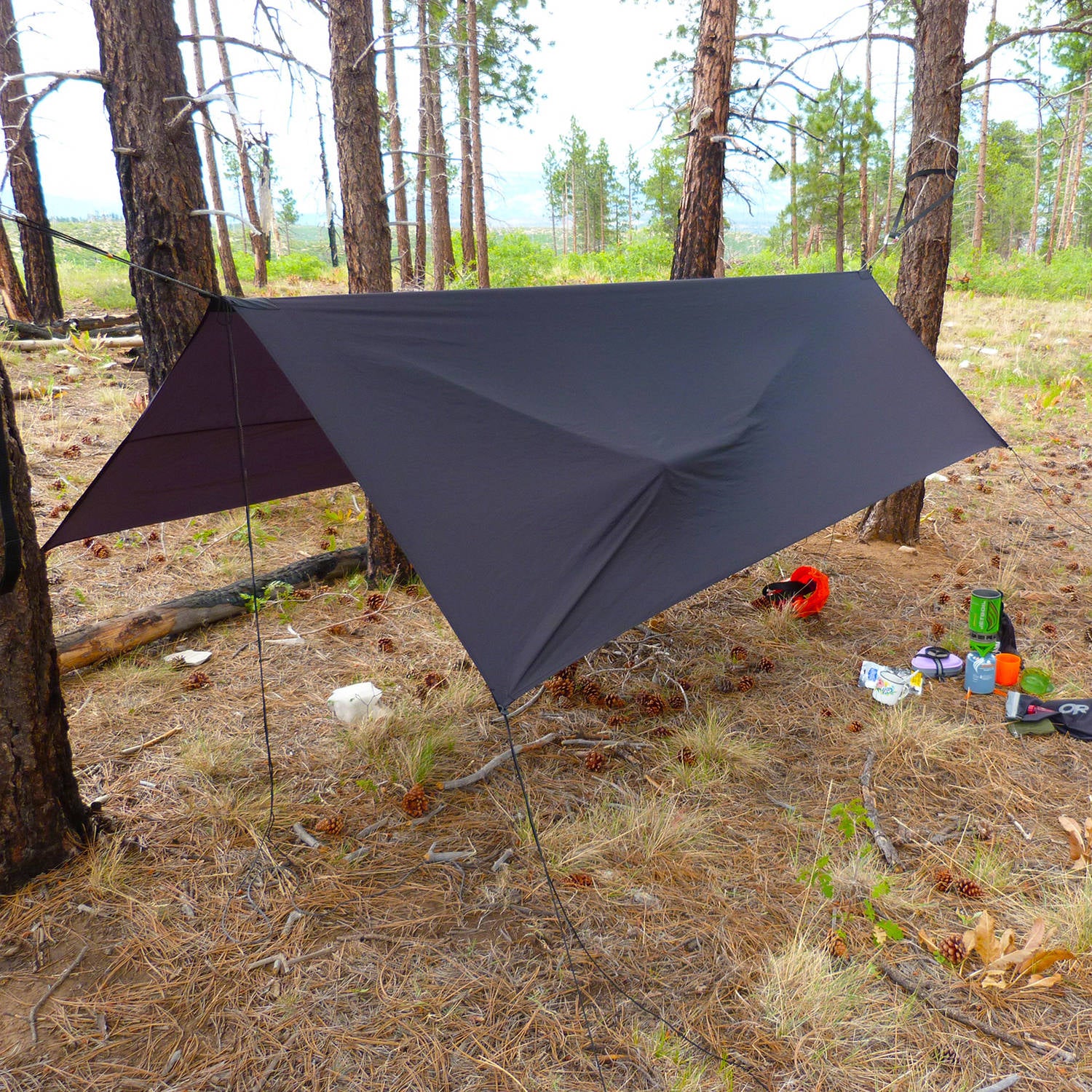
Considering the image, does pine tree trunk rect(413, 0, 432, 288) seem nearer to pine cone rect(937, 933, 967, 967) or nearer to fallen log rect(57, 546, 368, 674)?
fallen log rect(57, 546, 368, 674)

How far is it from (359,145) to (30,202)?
4683 mm

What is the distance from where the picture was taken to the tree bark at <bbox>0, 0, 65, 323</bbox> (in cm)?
598

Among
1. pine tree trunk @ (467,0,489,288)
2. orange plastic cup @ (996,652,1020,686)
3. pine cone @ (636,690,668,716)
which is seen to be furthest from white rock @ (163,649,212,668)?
pine tree trunk @ (467,0,489,288)

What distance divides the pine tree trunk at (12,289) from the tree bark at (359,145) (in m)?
4.57

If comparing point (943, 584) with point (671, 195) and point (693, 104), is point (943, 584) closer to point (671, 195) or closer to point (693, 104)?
point (693, 104)

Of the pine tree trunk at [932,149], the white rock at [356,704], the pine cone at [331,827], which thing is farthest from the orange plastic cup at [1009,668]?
the pine cone at [331,827]

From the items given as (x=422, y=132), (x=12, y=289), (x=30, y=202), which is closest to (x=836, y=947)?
(x=30, y=202)

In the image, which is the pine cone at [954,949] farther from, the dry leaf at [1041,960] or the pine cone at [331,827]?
the pine cone at [331,827]

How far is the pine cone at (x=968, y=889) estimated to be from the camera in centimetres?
174

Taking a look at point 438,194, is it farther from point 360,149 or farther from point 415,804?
point 415,804

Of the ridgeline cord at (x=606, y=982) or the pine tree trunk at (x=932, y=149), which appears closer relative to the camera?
the ridgeline cord at (x=606, y=982)

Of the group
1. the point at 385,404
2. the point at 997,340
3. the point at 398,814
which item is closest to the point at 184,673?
the point at 398,814

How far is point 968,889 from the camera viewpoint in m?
1.75

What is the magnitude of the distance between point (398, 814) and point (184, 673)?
1.27m
